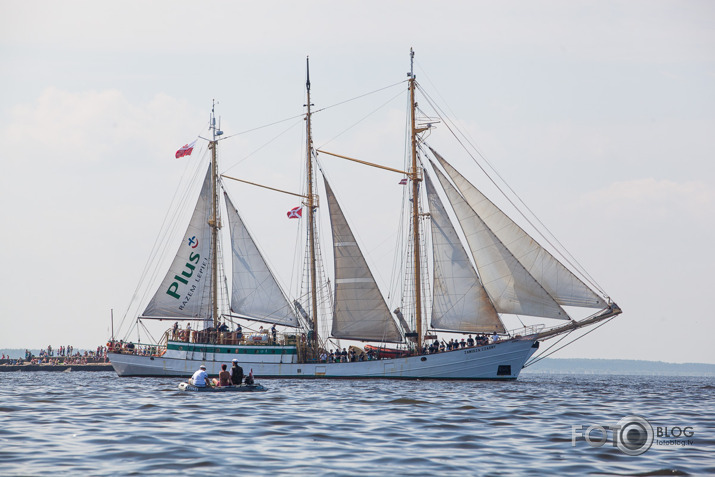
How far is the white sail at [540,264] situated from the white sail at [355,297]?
11087mm

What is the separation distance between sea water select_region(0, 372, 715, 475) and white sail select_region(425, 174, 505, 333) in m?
15.8

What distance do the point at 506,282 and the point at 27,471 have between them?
144 ft

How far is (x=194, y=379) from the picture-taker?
45750 millimetres

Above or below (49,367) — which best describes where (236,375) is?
above

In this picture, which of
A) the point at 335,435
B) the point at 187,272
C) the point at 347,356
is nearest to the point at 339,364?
the point at 347,356

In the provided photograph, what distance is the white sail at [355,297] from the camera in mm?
66375

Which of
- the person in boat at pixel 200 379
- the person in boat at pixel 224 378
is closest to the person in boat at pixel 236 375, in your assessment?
the person in boat at pixel 224 378

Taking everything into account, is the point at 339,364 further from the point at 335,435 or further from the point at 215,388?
the point at 335,435

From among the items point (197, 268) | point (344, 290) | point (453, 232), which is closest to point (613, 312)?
point (453, 232)

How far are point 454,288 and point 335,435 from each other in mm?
35027

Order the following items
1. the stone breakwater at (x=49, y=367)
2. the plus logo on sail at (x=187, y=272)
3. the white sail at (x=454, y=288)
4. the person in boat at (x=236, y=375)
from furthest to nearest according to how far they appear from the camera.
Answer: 1. the stone breakwater at (x=49, y=367)
2. the plus logo on sail at (x=187, y=272)
3. the white sail at (x=454, y=288)
4. the person in boat at (x=236, y=375)

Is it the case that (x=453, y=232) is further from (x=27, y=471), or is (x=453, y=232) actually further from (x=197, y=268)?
(x=27, y=471)

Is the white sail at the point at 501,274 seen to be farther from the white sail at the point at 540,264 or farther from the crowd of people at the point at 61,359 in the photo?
the crowd of people at the point at 61,359

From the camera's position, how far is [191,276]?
71062mm
